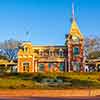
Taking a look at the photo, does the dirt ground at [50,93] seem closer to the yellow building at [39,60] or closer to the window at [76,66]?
the window at [76,66]

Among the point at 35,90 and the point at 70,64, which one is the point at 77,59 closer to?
the point at 70,64

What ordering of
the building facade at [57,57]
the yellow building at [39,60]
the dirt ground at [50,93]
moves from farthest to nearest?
the yellow building at [39,60], the building facade at [57,57], the dirt ground at [50,93]

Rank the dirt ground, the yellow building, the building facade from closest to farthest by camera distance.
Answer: the dirt ground < the building facade < the yellow building

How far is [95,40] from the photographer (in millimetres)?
85250

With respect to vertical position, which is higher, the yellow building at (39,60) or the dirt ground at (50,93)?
the yellow building at (39,60)

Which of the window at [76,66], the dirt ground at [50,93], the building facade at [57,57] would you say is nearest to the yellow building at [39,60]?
the building facade at [57,57]

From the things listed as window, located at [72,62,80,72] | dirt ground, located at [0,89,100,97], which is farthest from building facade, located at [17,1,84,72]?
dirt ground, located at [0,89,100,97]

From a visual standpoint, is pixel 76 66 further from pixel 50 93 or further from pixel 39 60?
pixel 50 93

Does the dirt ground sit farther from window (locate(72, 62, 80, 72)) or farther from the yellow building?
the yellow building

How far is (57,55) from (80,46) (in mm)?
5267

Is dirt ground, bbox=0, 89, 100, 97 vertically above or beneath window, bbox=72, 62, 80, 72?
beneath

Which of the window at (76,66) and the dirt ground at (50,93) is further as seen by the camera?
the window at (76,66)

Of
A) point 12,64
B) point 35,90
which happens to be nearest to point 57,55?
point 12,64

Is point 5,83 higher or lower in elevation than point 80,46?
lower
